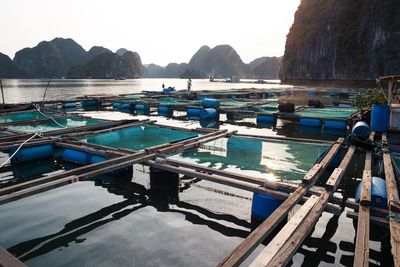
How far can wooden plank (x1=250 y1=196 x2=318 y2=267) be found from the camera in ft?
12.7

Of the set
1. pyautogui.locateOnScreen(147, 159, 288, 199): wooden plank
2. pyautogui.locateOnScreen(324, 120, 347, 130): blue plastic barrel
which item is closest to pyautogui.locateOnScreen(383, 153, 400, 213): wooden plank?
pyautogui.locateOnScreen(147, 159, 288, 199): wooden plank

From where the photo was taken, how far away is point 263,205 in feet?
22.8

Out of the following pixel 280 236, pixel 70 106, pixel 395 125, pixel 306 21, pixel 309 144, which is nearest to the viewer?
pixel 280 236

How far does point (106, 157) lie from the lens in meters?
10.3

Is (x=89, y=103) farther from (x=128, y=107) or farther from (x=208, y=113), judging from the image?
(x=208, y=113)

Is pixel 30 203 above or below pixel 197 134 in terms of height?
below

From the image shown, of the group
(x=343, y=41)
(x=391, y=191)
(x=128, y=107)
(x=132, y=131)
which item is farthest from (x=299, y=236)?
(x=343, y=41)

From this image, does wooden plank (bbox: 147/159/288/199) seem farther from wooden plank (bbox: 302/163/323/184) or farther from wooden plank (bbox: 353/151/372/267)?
wooden plank (bbox: 353/151/372/267)

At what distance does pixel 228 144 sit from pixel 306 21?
134m

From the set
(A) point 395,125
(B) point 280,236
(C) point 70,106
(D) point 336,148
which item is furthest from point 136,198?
(C) point 70,106

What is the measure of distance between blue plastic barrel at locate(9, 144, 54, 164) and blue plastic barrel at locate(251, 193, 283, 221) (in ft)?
30.8

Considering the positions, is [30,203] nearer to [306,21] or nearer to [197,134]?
[197,134]

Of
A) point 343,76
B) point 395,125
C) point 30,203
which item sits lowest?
point 30,203

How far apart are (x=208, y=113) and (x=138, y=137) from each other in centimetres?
1238
